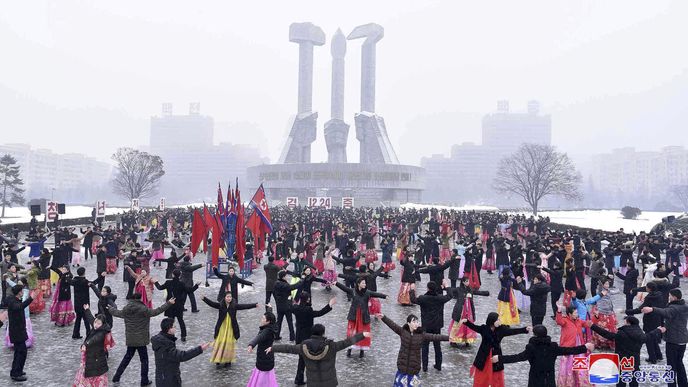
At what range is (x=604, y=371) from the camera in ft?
27.7

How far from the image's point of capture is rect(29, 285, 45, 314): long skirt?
13.0 meters

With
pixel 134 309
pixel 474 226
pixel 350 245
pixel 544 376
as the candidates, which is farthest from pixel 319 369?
pixel 474 226

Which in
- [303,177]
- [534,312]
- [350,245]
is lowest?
[534,312]

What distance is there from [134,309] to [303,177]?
91.7 m

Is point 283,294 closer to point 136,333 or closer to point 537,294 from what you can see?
point 136,333

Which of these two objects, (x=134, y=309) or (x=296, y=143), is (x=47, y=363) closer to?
(x=134, y=309)

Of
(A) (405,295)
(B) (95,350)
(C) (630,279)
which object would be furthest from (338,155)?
(B) (95,350)

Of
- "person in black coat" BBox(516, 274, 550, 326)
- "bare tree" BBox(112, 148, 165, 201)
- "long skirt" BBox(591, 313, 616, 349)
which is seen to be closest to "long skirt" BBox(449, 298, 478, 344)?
"person in black coat" BBox(516, 274, 550, 326)

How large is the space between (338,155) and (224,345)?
9827 centimetres

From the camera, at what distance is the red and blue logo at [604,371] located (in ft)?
26.7

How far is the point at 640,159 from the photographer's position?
181m

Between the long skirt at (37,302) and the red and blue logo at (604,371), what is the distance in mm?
13288

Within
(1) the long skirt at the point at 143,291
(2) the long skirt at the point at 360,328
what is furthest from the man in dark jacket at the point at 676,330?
(1) the long skirt at the point at 143,291

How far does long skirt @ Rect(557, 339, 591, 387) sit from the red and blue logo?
0.11 meters
